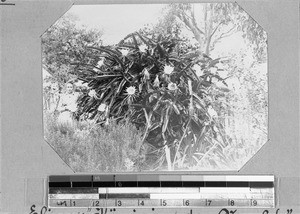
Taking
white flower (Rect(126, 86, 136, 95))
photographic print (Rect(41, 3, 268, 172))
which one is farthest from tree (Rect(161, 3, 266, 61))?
white flower (Rect(126, 86, 136, 95))

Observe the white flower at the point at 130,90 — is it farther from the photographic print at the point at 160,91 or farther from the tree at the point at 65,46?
the tree at the point at 65,46

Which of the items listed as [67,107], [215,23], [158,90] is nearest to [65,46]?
[67,107]

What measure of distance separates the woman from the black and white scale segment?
0.49ft

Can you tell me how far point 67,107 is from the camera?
1104 millimetres

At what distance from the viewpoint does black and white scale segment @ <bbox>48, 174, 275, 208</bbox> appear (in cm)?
108

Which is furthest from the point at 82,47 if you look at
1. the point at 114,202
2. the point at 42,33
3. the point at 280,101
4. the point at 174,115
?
the point at 280,101

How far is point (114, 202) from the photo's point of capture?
1096 mm

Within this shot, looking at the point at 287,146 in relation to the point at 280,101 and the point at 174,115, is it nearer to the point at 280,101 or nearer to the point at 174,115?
the point at 280,101

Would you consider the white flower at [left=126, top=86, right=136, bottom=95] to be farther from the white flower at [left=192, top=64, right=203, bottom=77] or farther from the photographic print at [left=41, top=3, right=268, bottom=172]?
the white flower at [left=192, top=64, right=203, bottom=77]

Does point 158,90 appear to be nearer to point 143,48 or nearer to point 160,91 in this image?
point 160,91

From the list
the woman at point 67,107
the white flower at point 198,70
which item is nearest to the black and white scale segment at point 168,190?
the woman at point 67,107

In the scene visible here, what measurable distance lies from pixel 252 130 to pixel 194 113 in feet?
0.53

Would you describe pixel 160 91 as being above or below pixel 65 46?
below

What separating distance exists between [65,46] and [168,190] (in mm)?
475
